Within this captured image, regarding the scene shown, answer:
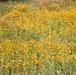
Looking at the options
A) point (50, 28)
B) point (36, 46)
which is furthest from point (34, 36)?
point (36, 46)

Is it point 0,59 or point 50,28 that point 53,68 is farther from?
point 50,28

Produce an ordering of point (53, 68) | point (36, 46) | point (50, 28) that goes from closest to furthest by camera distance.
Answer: point (53, 68), point (36, 46), point (50, 28)

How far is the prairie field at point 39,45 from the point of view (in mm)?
5926

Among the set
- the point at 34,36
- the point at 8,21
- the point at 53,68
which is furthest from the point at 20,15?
the point at 53,68

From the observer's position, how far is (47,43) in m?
7.24

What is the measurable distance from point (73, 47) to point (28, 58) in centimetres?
148

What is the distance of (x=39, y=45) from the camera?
6977 millimetres

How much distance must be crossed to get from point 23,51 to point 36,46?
0.39 meters

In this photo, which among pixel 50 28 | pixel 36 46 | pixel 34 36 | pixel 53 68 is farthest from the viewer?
pixel 50 28

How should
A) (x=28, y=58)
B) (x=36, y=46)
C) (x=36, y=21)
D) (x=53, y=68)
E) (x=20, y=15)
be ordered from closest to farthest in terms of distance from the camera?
(x=53, y=68) < (x=28, y=58) < (x=36, y=46) < (x=36, y=21) < (x=20, y=15)

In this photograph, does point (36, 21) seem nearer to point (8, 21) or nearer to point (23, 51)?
point (8, 21)

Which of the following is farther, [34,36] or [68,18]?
[68,18]

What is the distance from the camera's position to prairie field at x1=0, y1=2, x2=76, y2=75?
5.93 m

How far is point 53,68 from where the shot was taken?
5.77 m
